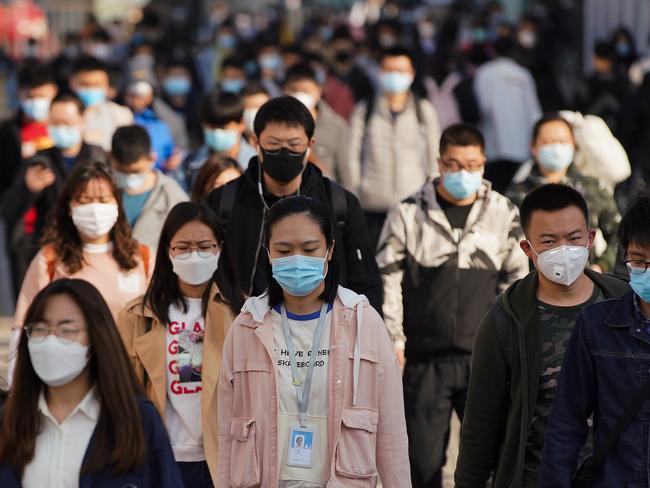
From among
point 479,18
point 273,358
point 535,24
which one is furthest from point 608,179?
point 479,18

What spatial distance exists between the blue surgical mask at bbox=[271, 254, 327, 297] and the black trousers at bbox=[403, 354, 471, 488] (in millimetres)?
2008

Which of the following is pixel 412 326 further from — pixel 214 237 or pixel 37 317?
pixel 37 317

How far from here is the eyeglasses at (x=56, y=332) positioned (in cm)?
457

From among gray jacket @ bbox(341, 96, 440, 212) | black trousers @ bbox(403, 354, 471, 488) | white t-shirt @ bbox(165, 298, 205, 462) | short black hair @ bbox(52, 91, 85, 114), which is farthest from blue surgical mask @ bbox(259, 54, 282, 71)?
white t-shirt @ bbox(165, 298, 205, 462)

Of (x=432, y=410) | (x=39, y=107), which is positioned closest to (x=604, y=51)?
(x=39, y=107)

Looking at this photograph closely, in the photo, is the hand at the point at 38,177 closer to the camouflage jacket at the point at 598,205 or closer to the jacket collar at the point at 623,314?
the camouflage jacket at the point at 598,205

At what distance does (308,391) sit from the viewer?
5262 mm

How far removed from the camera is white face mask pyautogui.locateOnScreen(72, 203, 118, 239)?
285 inches

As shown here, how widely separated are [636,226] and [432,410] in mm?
2518

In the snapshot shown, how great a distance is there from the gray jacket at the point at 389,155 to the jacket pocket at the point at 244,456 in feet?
18.4

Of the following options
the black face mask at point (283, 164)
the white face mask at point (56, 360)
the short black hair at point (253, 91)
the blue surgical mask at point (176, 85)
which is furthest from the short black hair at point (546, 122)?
the blue surgical mask at point (176, 85)

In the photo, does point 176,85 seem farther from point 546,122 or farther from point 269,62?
point 546,122

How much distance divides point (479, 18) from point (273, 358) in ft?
57.6

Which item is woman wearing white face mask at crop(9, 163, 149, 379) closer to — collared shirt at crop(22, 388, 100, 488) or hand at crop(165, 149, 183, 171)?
collared shirt at crop(22, 388, 100, 488)
